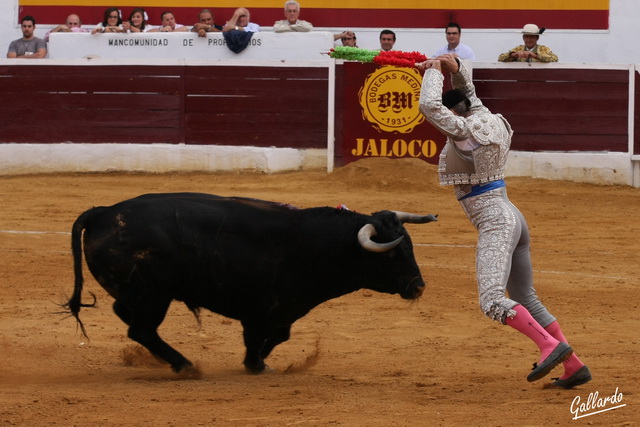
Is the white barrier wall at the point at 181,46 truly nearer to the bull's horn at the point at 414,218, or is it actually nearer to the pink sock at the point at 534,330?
the bull's horn at the point at 414,218

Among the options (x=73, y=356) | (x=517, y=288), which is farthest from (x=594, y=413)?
(x=73, y=356)

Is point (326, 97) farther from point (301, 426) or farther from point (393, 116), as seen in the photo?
point (301, 426)

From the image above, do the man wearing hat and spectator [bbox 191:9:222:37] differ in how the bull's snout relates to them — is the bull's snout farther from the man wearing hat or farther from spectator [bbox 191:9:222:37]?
spectator [bbox 191:9:222:37]

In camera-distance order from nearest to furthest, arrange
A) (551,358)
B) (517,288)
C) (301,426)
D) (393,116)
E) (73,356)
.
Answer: (301,426), (551,358), (517,288), (73,356), (393,116)

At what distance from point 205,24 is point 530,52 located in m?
3.66

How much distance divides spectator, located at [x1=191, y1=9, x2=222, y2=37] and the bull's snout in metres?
8.51

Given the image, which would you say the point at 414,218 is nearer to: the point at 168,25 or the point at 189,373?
the point at 189,373

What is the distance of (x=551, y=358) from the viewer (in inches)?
178

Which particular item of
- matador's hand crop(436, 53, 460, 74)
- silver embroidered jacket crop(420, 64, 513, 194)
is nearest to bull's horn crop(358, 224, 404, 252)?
silver embroidered jacket crop(420, 64, 513, 194)

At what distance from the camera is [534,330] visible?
15.2 ft

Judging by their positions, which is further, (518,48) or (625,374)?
(518,48)

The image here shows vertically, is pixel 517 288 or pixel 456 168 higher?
pixel 456 168

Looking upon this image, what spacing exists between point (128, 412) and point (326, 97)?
343 inches

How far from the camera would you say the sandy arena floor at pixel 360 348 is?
172 inches
